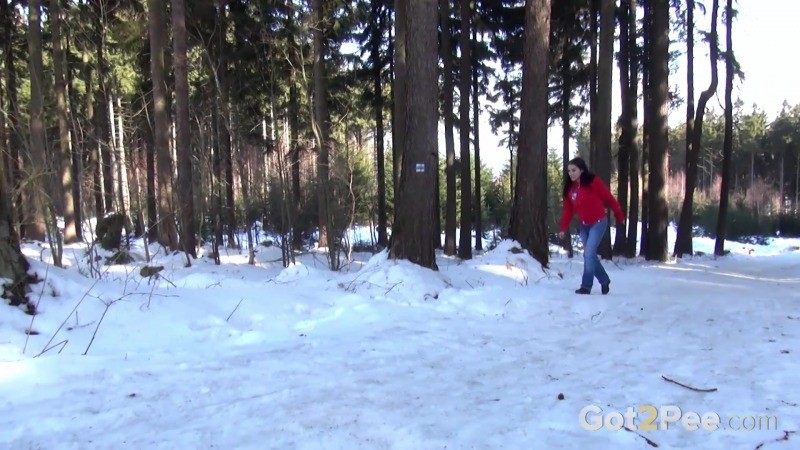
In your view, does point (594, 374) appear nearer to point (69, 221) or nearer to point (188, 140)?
point (188, 140)

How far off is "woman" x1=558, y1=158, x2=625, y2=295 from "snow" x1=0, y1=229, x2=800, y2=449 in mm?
413

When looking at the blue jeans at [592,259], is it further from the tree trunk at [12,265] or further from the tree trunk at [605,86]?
the tree trunk at [605,86]

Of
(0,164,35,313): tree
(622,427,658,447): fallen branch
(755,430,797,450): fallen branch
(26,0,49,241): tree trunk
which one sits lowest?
(622,427,658,447): fallen branch

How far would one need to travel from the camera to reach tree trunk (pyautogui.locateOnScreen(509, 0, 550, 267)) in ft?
28.7

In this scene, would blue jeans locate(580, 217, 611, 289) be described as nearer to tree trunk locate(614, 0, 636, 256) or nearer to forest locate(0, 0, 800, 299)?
forest locate(0, 0, 800, 299)

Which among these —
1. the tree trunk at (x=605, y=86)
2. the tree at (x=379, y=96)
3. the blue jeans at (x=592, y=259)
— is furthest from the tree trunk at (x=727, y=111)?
the blue jeans at (x=592, y=259)

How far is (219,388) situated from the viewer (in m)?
3.17

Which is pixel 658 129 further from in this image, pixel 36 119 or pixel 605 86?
pixel 36 119

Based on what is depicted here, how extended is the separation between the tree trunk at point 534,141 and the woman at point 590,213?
2136 mm

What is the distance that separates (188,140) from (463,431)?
1225 centimetres

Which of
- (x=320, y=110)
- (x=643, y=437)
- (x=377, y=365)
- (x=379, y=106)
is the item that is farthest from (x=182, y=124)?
(x=643, y=437)

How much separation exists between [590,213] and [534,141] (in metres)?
2.63

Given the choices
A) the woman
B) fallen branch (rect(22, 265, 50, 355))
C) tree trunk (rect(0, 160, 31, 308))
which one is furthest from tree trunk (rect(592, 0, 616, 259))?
tree trunk (rect(0, 160, 31, 308))

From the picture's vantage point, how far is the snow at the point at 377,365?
259 centimetres
